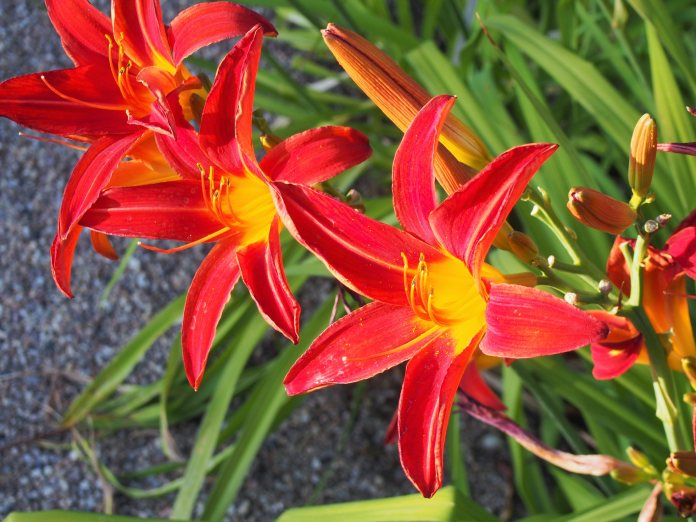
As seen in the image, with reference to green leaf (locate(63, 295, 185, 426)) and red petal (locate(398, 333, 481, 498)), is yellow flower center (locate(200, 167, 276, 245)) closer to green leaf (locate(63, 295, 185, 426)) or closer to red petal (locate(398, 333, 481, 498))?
red petal (locate(398, 333, 481, 498))

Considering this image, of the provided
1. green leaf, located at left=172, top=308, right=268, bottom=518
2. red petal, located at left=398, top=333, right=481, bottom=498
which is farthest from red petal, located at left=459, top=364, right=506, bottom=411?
green leaf, located at left=172, top=308, right=268, bottom=518

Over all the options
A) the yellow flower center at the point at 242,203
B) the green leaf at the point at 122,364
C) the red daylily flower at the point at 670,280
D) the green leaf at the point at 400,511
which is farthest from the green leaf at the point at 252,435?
the red daylily flower at the point at 670,280

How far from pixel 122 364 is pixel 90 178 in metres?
0.92

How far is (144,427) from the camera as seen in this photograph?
5.89 feet

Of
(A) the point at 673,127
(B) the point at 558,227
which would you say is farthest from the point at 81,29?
(A) the point at 673,127

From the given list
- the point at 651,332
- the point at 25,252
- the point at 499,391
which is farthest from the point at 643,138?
the point at 25,252

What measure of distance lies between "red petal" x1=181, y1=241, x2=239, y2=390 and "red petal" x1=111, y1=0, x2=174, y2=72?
0.65 feet

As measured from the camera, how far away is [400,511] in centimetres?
97

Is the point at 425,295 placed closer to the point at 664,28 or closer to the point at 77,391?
the point at 664,28

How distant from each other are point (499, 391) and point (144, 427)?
2.57 feet

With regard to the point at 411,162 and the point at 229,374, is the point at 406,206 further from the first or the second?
the point at 229,374

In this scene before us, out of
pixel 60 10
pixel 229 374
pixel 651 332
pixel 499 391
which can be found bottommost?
pixel 499 391

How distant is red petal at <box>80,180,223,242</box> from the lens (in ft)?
2.52

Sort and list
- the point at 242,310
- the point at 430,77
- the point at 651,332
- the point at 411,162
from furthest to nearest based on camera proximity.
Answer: the point at 242,310 → the point at 430,77 → the point at 651,332 → the point at 411,162
